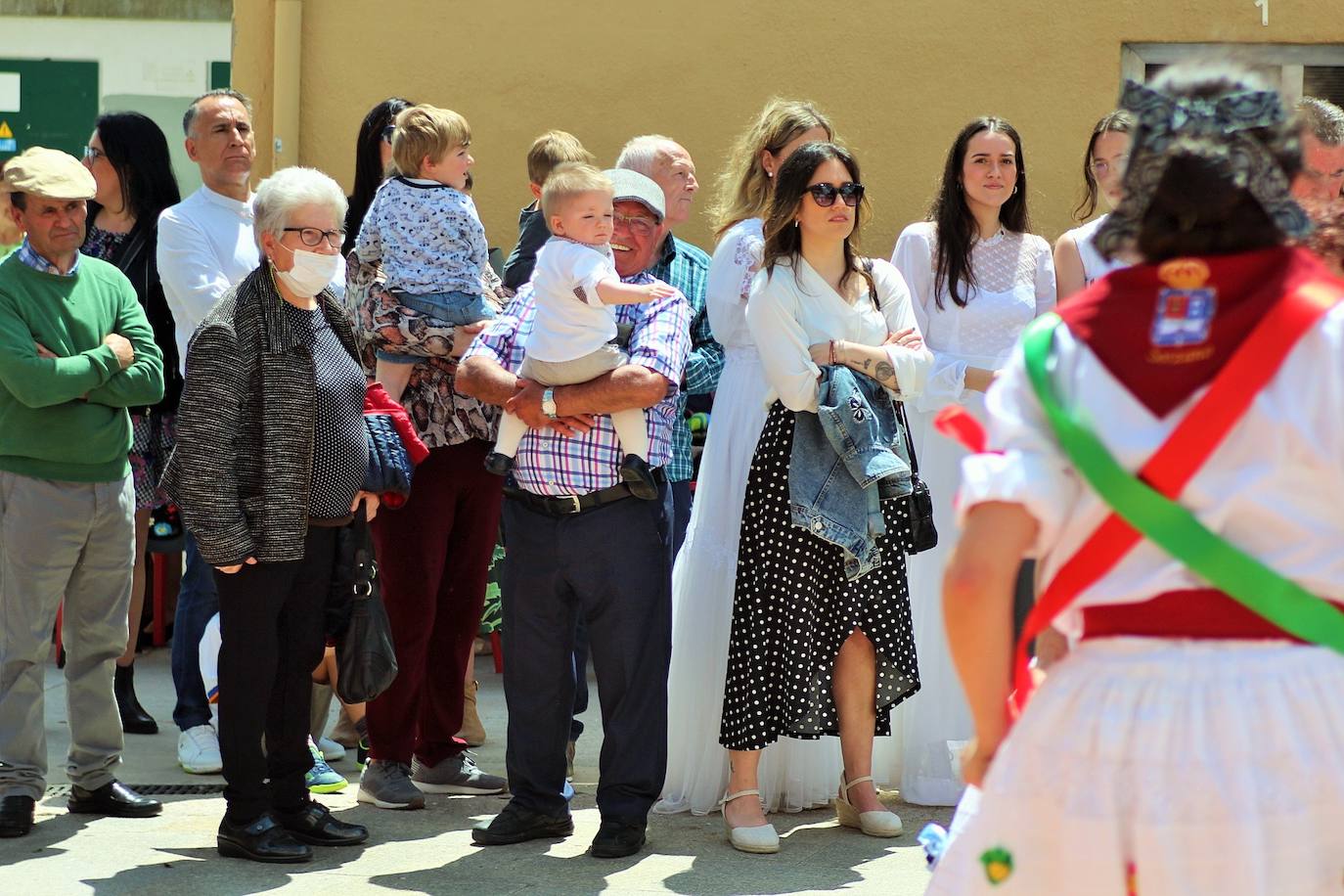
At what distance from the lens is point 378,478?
16.3 ft

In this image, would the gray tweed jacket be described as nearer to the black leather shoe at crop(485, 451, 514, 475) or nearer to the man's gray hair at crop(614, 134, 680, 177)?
the black leather shoe at crop(485, 451, 514, 475)

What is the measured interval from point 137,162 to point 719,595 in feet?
9.86

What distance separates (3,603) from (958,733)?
3097 millimetres

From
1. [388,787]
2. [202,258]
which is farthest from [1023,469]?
[202,258]

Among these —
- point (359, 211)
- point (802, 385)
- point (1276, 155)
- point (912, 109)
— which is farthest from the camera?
point (912, 109)

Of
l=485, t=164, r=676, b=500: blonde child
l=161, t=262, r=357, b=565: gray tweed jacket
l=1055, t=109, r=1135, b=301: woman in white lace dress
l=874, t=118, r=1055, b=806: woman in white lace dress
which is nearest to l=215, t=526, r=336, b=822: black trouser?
l=161, t=262, r=357, b=565: gray tweed jacket

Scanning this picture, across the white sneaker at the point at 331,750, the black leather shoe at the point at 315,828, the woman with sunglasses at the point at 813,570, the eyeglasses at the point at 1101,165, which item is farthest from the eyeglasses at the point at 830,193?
the white sneaker at the point at 331,750

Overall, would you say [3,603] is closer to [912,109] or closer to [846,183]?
[846,183]

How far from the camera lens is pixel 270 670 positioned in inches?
190

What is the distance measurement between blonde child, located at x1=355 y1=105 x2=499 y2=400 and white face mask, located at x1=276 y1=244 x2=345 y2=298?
0.55m

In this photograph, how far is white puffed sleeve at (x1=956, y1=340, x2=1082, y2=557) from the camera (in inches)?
95.5

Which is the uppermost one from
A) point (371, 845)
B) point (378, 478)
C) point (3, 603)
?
point (378, 478)

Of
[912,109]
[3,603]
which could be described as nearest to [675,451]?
[3,603]

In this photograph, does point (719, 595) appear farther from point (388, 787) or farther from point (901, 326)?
point (388, 787)
